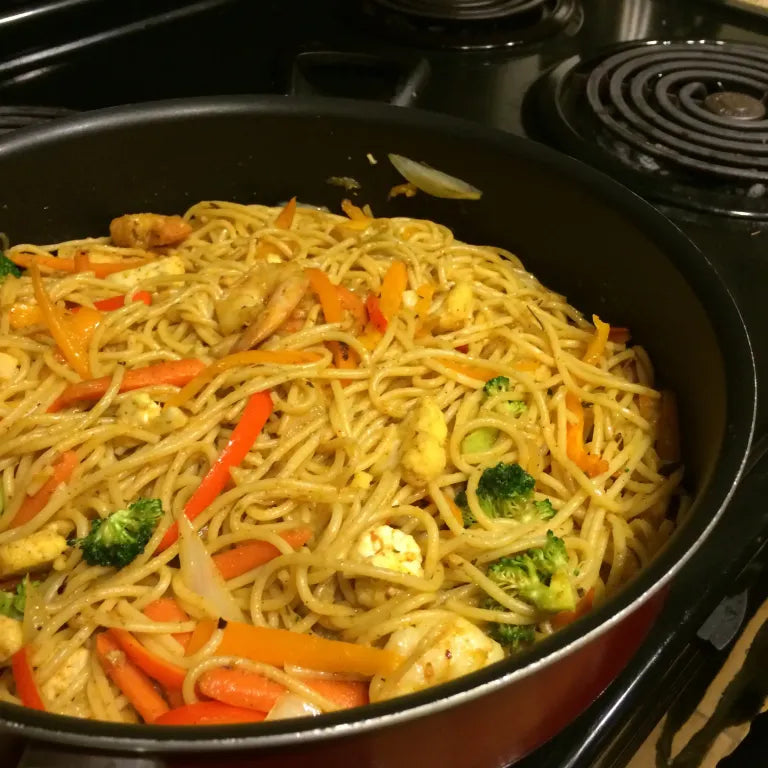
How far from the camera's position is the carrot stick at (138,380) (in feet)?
6.06

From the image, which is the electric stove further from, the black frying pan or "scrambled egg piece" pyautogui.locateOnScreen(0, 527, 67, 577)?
"scrambled egg piece" pyautogui.locateOnScreen(0, 527, 67, 577)

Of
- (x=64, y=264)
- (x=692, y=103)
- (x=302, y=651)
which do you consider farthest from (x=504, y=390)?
(x=692, y=103)

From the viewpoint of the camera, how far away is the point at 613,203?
6.25 ft

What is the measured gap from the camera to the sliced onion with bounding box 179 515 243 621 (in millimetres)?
1554

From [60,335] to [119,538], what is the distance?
626mm

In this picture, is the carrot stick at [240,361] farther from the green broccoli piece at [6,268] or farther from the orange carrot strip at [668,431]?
the orange carrot strip at [668,431]

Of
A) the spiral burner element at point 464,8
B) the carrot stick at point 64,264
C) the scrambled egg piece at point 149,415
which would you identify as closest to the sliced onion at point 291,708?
the scrambled egg piece at point 149,415

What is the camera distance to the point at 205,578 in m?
1.57

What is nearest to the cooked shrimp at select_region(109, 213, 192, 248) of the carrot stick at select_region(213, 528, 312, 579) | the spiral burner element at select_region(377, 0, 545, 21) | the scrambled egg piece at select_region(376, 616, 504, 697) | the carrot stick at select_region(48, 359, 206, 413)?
the carrot stick at select_region(48, 359, 206, 413)

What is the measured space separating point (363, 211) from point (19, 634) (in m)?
1.53

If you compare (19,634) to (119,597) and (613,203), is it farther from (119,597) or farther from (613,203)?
(613,203)

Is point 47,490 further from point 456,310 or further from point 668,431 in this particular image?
point 668,431

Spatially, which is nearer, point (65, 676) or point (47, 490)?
point (65, 676)

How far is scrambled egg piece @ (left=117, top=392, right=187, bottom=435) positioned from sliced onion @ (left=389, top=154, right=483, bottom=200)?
0.97 meters
